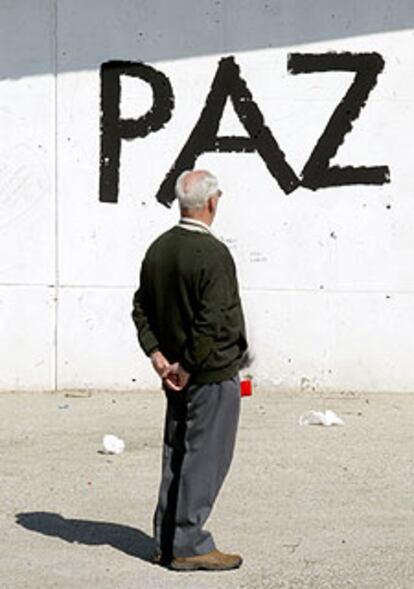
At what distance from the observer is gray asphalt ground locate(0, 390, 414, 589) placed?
6.73 metres

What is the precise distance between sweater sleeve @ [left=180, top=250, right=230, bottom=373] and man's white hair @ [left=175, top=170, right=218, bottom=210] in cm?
27

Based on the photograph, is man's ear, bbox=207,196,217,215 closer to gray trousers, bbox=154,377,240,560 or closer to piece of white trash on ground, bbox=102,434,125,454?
gray trousers, bbox=154,377,240,560

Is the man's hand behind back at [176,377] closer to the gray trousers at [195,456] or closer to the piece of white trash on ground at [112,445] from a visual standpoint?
the gray trousers at [195,456]

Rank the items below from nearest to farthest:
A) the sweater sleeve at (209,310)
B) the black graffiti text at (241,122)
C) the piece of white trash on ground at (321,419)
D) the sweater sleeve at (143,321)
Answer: the sweater sleeve at (209,310) < the sweater sleeve at (143,321) < the piece of white trash on ground at (321,419) < the black graffiti text at (241,122)

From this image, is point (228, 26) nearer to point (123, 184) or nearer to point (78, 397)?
point (123, 184)

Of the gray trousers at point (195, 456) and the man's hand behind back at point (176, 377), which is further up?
the man's hand behind back at point (176, 377)

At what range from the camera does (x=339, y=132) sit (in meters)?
11.0

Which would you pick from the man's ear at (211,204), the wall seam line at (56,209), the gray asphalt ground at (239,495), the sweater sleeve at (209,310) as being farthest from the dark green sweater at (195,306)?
the wall seam line at (56,209)

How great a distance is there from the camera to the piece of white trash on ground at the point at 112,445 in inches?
362

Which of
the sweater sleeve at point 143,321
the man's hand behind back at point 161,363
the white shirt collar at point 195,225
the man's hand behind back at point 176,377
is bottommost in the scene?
the man's hand behind back at point 176,377

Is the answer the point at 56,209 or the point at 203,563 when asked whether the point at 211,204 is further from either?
the point at 56,209

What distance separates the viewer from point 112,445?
30.2 feet

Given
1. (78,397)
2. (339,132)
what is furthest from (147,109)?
(78,397)

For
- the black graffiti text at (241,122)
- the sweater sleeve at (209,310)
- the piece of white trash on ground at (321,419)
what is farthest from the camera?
the black graffiti text at (241,122)
